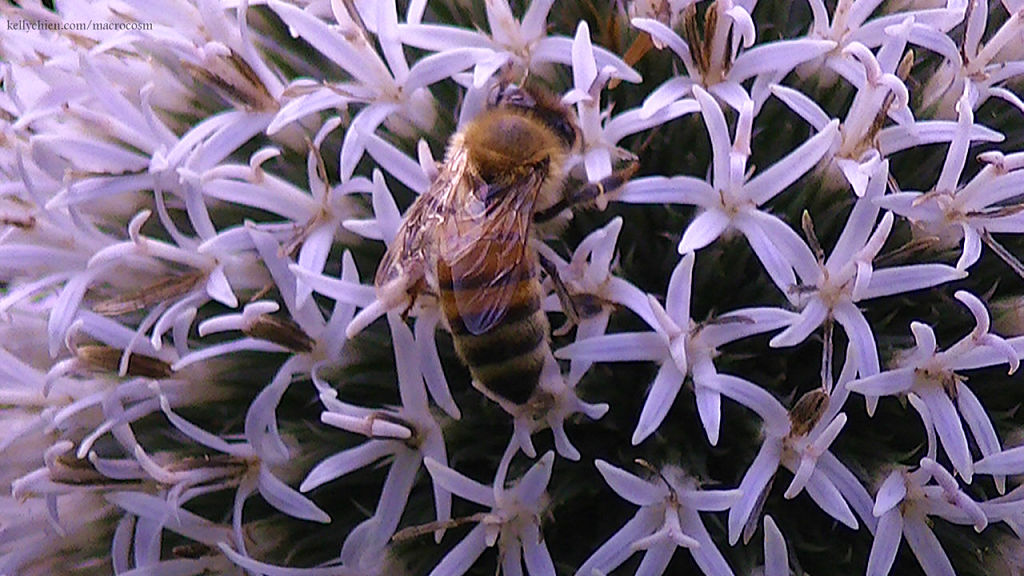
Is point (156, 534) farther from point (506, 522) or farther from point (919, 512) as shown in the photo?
point (919, 512)

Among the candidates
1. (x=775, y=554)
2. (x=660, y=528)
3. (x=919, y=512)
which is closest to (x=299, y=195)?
(x=660, y=528)

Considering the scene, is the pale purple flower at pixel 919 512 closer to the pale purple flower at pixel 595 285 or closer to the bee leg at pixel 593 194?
the pale purple flower at pixel 595 285

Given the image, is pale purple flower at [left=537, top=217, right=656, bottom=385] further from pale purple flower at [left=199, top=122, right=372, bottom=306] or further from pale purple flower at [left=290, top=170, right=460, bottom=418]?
pale purple flower at [left=199, top=122, right=372, bottom=306]

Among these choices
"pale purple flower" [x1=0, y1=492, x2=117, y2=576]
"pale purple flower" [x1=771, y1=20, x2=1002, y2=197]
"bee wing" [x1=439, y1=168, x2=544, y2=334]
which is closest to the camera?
"bee wing" [x1=439, y1=168, x2=544, y2=334]

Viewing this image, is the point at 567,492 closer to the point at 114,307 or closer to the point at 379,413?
the point at 379,413

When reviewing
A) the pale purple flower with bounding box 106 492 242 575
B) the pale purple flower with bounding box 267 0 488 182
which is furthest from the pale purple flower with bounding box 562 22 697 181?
the pale purple flower with bounding box 106 492 242 575
